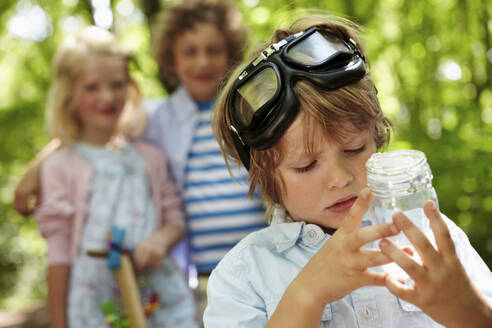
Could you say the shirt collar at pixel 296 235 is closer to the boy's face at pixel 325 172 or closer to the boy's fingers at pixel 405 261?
the boy's face at pixel 325 172

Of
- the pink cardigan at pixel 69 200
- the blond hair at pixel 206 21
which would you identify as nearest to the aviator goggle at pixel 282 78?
the pink cardigan at pixel 69 200

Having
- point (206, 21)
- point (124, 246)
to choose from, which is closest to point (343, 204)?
point (124, 246)

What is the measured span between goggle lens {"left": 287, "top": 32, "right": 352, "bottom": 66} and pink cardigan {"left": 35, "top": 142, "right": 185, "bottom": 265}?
1.82m

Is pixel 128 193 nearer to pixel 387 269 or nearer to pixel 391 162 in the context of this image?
pixel 387 269

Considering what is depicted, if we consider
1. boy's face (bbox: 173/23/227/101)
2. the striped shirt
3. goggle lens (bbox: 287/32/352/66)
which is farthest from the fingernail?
boy's face (bbox: 173/23/227/101)

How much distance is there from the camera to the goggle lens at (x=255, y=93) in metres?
1.58

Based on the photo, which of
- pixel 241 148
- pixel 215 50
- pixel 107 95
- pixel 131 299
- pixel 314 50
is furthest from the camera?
pixel 215 50

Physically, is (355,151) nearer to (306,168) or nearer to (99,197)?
(306,168)

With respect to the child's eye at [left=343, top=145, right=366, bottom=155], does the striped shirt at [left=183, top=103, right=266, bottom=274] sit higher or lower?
lower

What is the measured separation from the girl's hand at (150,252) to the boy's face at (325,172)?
5.05 feet

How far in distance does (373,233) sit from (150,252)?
202 cm

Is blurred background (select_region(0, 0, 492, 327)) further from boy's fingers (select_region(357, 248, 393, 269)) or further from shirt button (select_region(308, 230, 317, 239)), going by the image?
boy's fingers (select_region(357, 248, 393, 269))

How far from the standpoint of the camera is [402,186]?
1163 mm

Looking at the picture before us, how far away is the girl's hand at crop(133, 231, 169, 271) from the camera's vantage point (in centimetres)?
294
